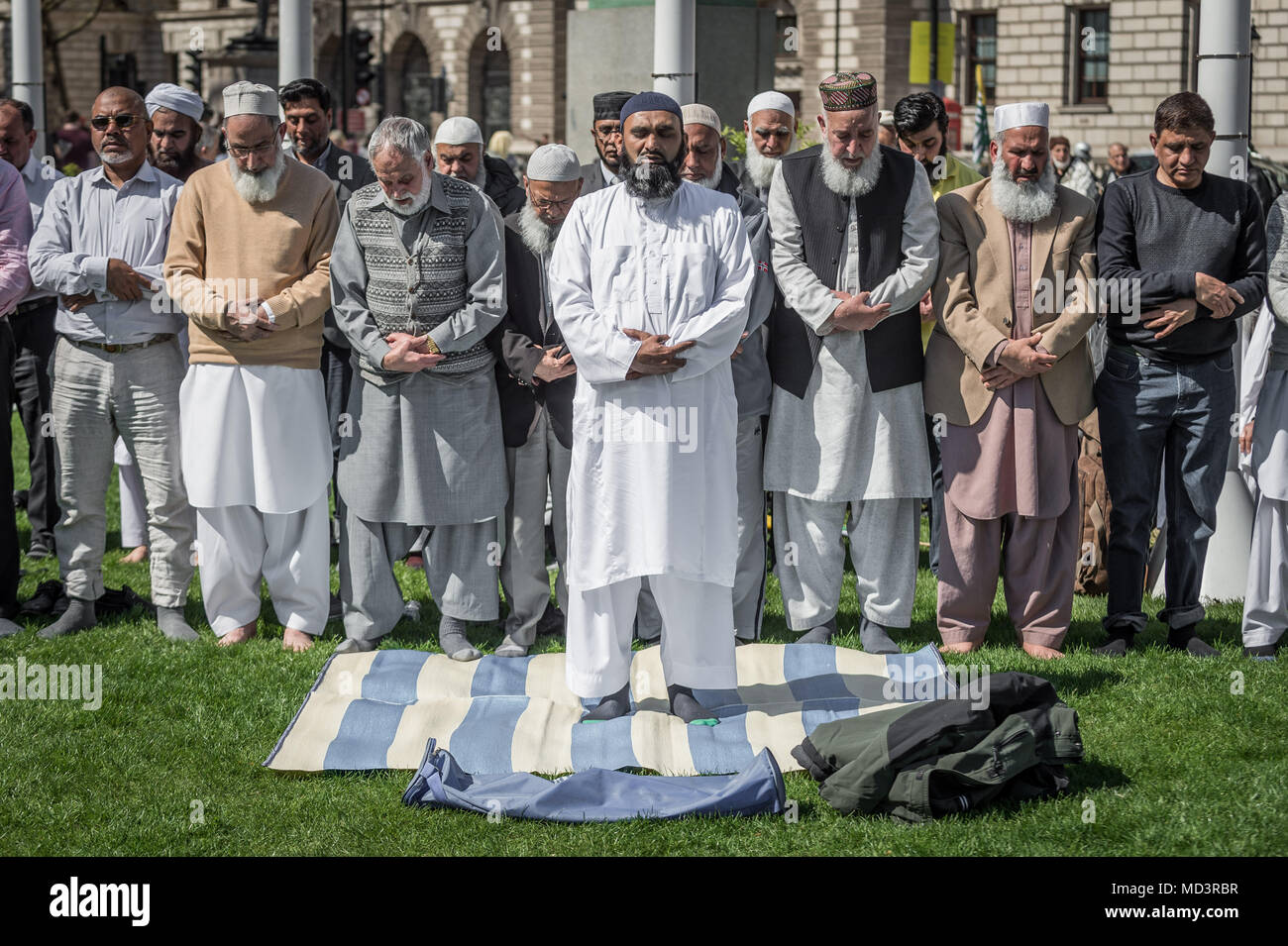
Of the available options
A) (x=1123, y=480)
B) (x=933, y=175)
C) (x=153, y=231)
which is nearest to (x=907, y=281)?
(x=1123, y=480)

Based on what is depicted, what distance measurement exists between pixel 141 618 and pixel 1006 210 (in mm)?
4262

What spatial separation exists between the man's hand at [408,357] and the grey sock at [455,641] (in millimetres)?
1159

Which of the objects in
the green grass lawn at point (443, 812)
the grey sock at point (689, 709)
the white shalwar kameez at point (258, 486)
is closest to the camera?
the green grass lawn at point (443, 812)

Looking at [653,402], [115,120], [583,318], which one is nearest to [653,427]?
[653,402]

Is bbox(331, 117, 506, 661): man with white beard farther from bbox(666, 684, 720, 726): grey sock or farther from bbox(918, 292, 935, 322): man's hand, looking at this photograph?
bbox(918, 292, 935, 322): man's hand

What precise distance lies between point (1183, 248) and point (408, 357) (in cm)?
318

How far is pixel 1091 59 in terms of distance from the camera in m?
34.7

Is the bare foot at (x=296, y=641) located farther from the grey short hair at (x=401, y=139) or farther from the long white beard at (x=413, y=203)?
the grey short hair at (x=401, y=139)

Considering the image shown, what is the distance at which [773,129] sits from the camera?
7.81m

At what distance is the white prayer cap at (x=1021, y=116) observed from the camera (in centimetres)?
659

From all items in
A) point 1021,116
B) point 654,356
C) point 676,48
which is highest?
point 676,48

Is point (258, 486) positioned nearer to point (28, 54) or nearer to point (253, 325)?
point (253, 325)

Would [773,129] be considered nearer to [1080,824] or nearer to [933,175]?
[933,175]

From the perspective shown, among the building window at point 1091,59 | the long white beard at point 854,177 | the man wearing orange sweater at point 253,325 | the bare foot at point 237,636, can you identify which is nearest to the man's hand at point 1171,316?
the long white beard at point 854,177
